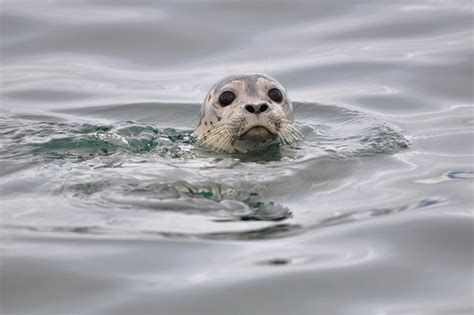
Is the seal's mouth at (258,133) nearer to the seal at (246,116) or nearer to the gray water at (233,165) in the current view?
the seal at (246,116)

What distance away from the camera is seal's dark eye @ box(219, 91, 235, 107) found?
8156 millimetres

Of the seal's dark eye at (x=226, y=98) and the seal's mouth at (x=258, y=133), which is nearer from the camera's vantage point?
the seal's mouth at (x=258, y=133)

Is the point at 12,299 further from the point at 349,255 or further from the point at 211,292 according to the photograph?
the point at 349,255

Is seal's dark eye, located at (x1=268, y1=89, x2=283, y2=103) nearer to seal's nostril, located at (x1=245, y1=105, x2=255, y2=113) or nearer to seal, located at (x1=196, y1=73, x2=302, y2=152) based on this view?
seal, located at (x1=196, y1=73, x2=302, y2=152)

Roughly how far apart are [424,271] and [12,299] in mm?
1918

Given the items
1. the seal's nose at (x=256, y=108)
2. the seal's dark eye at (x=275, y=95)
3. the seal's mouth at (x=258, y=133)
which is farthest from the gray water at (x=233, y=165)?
the seal's dark eye at (x=275, y=95)

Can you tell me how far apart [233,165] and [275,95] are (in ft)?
3.71

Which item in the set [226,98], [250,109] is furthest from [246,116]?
[226,98]

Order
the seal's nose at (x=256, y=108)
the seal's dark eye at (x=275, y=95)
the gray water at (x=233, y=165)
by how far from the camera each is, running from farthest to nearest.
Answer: the seal's dark eye at (x=275, y=95)
the seal's nose at (x=256, y=108)
the gray water at (x=233, y=165)

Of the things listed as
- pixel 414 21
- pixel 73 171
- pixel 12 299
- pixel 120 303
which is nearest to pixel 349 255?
pixel 120 303

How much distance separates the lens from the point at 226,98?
8.17 m

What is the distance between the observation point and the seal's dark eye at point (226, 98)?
816cm

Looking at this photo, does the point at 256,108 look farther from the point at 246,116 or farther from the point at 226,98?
the point at 226,98

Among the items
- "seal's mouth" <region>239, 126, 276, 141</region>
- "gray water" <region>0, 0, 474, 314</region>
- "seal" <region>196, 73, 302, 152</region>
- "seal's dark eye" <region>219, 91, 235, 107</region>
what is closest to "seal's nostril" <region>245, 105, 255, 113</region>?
"seal" <region>196, 73, 302, 152</region>
